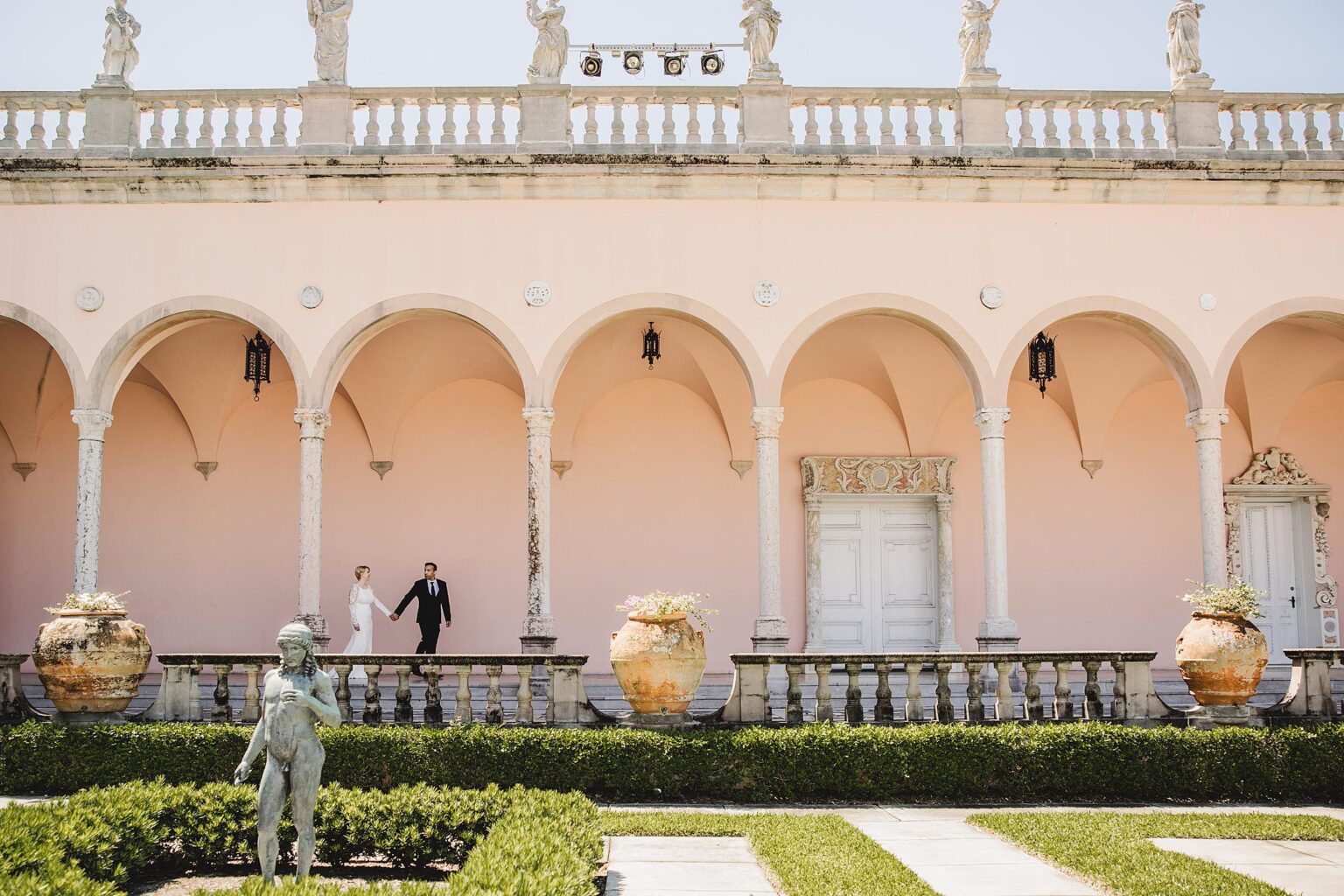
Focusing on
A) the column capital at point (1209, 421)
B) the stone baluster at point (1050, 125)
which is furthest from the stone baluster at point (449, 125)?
the column capital at point (1209, 421)

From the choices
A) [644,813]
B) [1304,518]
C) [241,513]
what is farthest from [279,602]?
[1304,518]

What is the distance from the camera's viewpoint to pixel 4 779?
8867 millimetres

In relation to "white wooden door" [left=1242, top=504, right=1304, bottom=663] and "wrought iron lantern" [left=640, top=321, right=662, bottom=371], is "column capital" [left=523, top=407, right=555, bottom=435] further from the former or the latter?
"white wooden door" [left=1242, top=504, right=1304, bottom=663]

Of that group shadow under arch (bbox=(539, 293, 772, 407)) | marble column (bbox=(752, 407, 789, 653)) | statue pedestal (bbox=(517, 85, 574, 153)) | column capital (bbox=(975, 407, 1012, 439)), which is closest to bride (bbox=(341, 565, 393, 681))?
shadow under arch (bbox=(539, 293, 772, 407))

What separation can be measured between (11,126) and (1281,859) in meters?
14.3

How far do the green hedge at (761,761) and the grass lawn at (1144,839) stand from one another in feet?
2.57

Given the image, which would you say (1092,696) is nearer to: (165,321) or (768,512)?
(768,512)

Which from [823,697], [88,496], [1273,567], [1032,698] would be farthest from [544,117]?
[1273,567]

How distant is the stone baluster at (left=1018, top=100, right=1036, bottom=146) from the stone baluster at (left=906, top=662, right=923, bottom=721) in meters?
6.46

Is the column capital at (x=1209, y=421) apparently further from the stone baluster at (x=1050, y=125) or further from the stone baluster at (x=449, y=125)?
the stone baluster at (x=449, y=125)

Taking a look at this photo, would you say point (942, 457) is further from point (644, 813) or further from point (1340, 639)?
point (644, 813)

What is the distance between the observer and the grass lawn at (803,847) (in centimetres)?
603

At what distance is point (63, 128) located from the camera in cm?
1256

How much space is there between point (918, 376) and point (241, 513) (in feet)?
31.3
